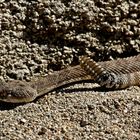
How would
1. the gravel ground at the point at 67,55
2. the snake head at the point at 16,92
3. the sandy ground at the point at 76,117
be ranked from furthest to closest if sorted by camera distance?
the snake head at the point at 16,92 < the gravel ground at the point at 67,55 < the sandy ground at the point at 76,117

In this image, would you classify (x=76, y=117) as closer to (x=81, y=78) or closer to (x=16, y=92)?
(x=16, y=92)

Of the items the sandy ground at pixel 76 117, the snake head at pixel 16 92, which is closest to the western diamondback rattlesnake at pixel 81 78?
the snake head at pixel 16 92

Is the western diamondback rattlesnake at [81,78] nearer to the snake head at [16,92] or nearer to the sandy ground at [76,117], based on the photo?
the snake head at [16,92]

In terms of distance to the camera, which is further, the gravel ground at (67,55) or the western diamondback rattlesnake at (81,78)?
the western diamondback rattlesnake at (81,78)

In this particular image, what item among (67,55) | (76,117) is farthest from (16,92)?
(76,117)

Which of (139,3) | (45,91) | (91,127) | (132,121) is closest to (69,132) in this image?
(91,127)

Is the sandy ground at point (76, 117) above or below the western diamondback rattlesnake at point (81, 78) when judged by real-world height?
below

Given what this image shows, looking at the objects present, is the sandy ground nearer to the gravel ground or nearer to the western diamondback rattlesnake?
the gravel ground

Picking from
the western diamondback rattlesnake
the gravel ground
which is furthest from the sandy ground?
the western diamondback rattlesnake
